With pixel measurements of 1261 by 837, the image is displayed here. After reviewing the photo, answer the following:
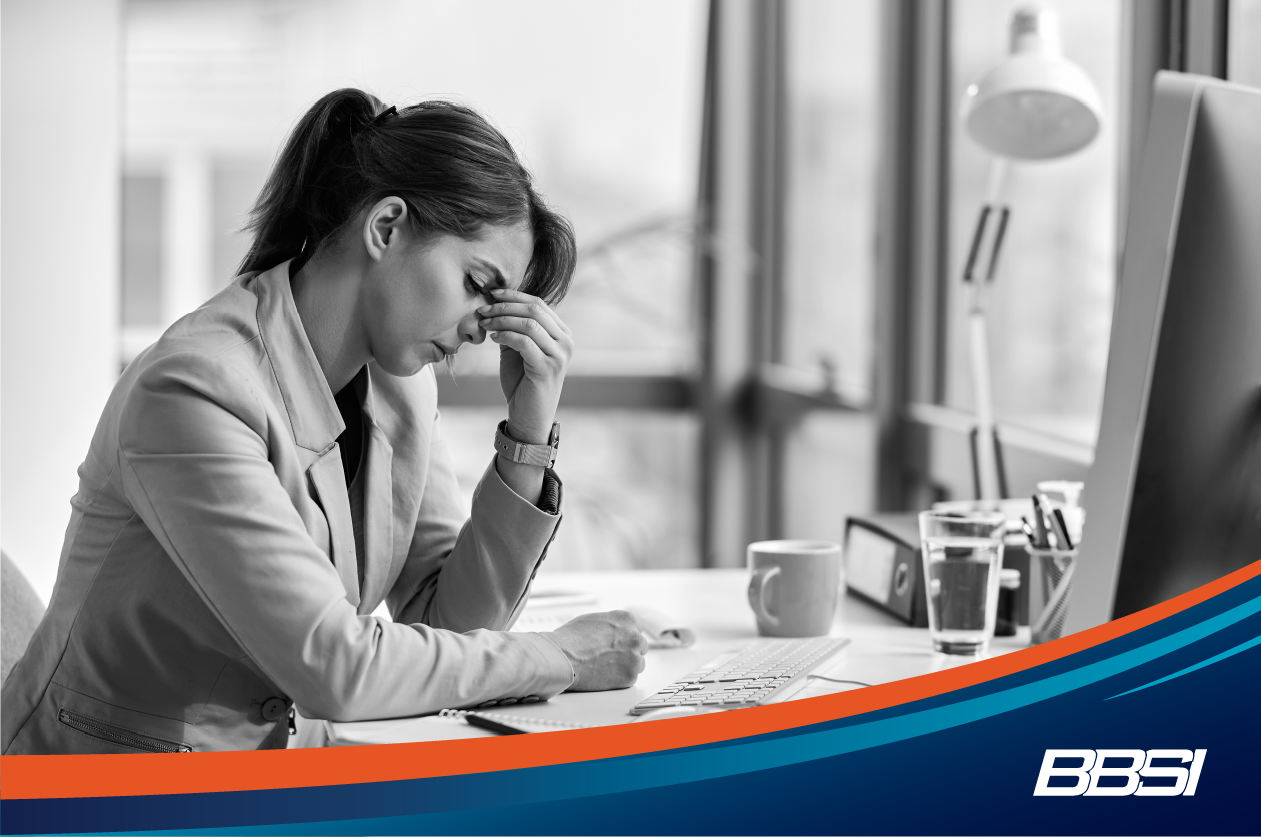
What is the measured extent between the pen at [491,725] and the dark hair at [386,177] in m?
0.45

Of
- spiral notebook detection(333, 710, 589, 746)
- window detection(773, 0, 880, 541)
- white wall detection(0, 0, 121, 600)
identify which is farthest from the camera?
window detection(773, 0, 880, 541)

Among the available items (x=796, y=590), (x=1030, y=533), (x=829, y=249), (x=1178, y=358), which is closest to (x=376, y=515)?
(x=796, y=590)

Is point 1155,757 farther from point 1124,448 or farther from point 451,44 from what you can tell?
point 451,44

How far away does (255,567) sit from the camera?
97cm

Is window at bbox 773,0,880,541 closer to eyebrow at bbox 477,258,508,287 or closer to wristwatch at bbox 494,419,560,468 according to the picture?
wristwatch at bbox 494,419,560,468

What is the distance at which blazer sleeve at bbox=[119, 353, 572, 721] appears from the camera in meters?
0.97

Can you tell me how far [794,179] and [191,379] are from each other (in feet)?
9.59

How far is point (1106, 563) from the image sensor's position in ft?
2.40

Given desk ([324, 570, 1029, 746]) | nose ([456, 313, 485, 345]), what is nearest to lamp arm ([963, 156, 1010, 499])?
desk ([324, 570, 1029, 746])

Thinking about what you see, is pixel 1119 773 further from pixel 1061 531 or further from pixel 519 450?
pixel 519 450

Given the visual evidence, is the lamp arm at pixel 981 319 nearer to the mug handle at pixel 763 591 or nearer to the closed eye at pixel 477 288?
the mug handle at pixel 763 591

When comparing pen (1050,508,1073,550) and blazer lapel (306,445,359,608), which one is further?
pen (1050,508,1073,550)

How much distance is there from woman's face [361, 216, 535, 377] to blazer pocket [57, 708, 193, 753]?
400 mm

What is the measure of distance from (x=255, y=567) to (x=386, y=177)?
40 cm
